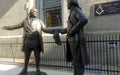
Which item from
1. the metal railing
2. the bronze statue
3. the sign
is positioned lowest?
the metal railing

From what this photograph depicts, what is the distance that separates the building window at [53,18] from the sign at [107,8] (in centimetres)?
294

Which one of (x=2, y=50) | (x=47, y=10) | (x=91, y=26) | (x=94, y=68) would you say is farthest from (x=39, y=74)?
(x=2, y=50)

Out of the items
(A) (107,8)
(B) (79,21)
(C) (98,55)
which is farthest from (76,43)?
(A) (107,8)

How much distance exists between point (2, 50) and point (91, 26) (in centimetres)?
648

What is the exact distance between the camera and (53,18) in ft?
50.6

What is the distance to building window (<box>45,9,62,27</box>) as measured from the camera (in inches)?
591

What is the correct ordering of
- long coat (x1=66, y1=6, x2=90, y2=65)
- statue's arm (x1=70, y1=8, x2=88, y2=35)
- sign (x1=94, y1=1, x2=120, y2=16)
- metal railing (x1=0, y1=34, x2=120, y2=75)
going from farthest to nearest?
sign (x1=94, y1=1, x2=120, y2=16) → metal railing (x1=0, y1=34, x2=120, y2=75) → long coat (x1=66, y1=6, x2=90, y2=65) → statue's arm (x1=70, y1=8, x2=88, y2=35)

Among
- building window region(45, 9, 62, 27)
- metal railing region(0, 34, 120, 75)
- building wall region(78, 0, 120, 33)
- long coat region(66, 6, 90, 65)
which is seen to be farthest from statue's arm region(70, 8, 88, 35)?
building window region(45, 9, 62, 27)

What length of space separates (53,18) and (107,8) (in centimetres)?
412

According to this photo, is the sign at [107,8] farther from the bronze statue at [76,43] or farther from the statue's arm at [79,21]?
the statue's arm at [79,21]

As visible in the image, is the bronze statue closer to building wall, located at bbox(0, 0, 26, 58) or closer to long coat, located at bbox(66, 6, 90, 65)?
long coat, located at bbox(66, 6, 90, 65)

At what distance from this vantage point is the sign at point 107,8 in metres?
11.8

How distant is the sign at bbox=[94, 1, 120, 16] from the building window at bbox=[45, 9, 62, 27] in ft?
9.63

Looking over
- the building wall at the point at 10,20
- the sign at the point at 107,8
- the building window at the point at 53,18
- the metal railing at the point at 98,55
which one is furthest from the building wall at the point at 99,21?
the building wall at the point at 10,20
